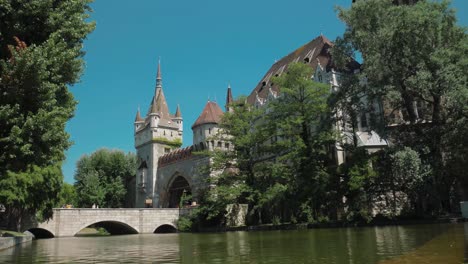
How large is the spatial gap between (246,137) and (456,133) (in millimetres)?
15447

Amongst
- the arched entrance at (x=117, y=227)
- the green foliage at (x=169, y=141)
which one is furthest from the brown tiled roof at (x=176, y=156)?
the arched entrance at (x=117, y=227)

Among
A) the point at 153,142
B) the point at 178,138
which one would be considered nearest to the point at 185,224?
the point at 153,142

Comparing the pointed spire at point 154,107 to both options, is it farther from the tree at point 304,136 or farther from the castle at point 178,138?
the tree at point 304,136

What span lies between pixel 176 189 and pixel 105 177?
12017 millimetres

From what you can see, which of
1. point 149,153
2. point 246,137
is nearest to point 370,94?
point 246,137

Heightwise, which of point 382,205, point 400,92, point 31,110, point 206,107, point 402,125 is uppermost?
point 206,107

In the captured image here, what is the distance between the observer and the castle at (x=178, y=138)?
45.3 metres

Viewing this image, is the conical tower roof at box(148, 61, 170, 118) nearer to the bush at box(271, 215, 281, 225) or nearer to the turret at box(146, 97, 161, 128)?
the turret at box(146, 97, 161, 128)

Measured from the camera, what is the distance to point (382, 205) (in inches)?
958

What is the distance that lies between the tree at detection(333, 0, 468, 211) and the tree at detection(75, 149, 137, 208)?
46.1 meters

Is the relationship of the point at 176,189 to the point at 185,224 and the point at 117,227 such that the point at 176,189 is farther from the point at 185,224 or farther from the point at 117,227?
the point at 185,224

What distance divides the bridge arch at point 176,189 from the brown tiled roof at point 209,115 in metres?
7.38

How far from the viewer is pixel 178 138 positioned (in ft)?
223

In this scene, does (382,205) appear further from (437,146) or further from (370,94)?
(370,94)
